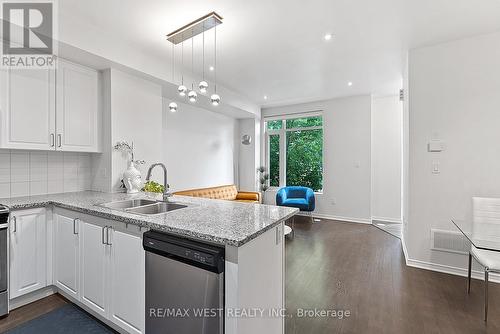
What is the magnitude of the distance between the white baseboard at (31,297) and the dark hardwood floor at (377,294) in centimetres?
240

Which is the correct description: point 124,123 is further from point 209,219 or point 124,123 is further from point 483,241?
point 483,241

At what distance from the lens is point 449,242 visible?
2.89 metres

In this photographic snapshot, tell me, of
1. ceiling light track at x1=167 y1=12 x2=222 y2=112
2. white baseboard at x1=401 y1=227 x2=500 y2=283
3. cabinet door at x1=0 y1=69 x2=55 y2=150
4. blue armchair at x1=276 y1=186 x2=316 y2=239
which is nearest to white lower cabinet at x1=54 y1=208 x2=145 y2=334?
cabinet door at x1=0 y1=69 x2=55 y2=150

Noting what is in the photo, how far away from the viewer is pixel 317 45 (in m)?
3.15

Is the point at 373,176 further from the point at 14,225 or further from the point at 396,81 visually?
the point at 14,225

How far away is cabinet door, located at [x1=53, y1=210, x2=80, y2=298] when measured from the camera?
2.13m

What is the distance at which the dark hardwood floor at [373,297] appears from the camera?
1.94m

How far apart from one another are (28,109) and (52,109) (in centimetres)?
21

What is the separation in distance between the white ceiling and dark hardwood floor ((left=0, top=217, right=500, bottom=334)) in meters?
2.85

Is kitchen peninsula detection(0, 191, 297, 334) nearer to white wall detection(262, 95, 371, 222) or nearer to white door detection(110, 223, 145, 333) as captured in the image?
white door detection(110, 223, 145, 333)

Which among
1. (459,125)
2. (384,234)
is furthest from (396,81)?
(384,234)

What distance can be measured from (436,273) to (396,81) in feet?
11.1

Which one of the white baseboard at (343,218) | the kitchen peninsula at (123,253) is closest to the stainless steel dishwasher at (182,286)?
the kitchen peninsula at (123,253)

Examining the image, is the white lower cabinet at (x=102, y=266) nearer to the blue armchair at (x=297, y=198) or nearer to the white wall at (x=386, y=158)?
the blue armchair at (x=297, y=198)
